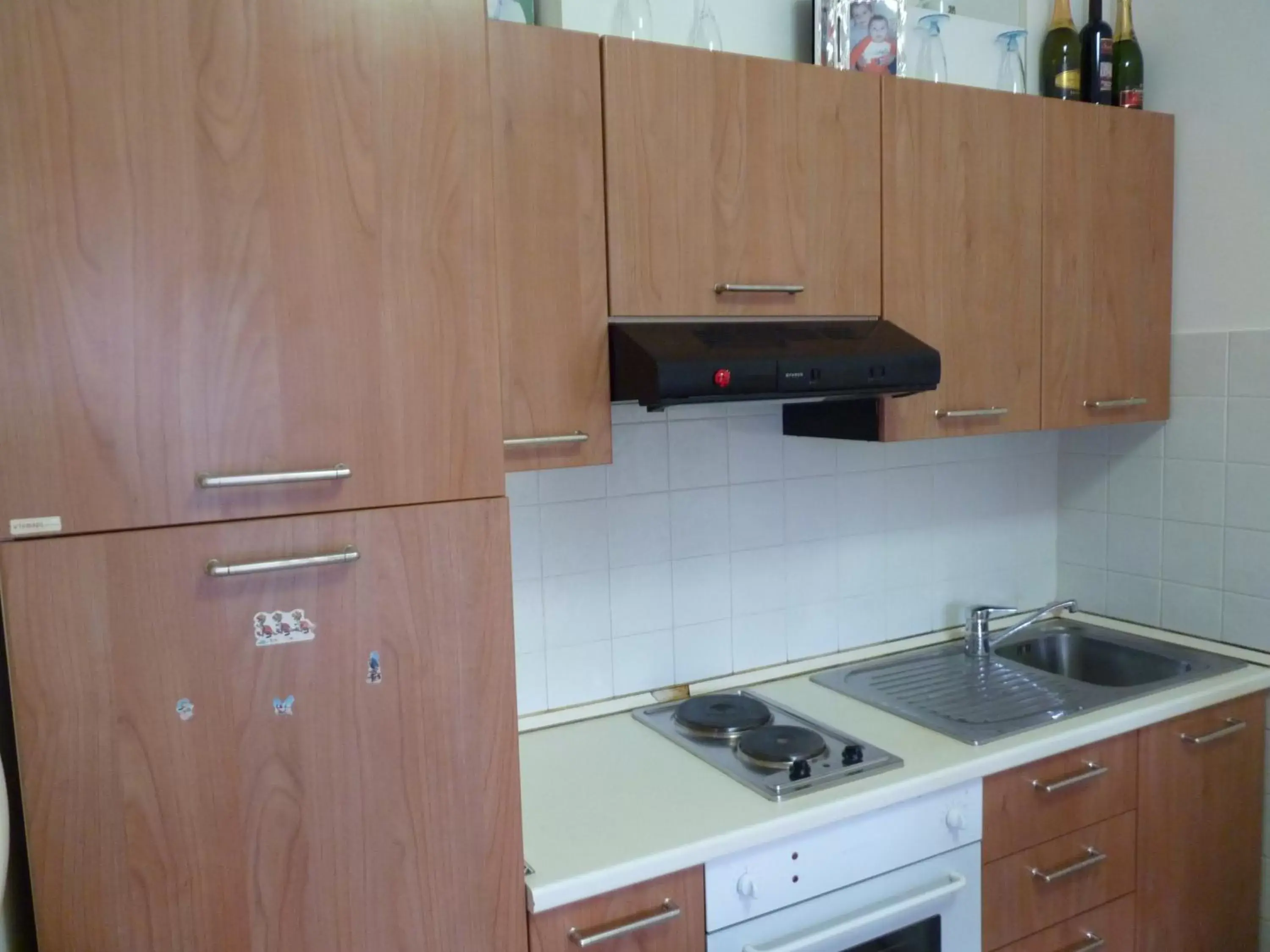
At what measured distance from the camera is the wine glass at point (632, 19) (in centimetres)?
176

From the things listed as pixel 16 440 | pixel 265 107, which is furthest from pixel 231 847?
pixel 265 107

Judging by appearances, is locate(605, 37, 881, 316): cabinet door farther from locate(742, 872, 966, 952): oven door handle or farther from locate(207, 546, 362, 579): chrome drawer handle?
locate(742, 872, 966, 952): oven door handle

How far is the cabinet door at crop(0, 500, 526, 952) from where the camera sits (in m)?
1.05

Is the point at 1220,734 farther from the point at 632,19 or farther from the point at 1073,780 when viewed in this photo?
the point at 632,19

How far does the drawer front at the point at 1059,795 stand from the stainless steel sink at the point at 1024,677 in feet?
0.25

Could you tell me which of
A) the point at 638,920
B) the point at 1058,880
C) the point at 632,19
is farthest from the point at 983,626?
the point at 632,19

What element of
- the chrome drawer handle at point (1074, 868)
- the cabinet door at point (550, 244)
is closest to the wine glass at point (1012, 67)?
the cabinet door at point (550, 244)

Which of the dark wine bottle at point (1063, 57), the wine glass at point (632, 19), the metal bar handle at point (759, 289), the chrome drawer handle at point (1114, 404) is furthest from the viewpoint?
the dark wine bottle at point (1063, 57)

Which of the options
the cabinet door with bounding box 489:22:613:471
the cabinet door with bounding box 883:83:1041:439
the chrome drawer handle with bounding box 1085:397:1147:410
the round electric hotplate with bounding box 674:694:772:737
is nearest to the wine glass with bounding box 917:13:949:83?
the cabinet door with bounding box 883:83:1041:439

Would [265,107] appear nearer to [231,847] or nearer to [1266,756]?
[231,847]

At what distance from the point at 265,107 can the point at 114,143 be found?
0.53 ft

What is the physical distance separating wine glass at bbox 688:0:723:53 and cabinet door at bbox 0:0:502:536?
31.3 inches

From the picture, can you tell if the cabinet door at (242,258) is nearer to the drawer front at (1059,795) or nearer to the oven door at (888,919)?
the oven door at (888,919)

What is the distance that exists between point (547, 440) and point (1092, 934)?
1.44m
